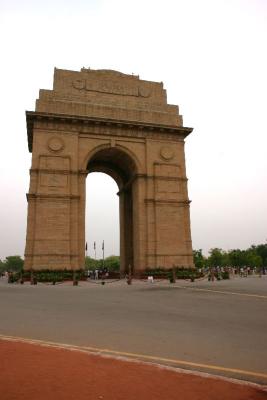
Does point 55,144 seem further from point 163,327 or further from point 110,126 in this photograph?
point 163,327

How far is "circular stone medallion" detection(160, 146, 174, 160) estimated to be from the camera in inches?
1459

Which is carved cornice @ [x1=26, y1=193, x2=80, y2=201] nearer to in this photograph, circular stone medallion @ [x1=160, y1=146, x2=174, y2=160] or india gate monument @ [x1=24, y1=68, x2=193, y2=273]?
india gate monument @ [x1=24, y1=68, x2=193, y2=273]

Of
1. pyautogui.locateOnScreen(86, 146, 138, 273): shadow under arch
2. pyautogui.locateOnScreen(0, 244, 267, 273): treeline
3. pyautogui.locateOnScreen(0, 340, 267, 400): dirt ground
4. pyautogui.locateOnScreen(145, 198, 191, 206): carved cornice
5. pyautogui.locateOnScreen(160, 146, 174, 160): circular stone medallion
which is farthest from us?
pyautogui.locateOnScreen(0, 244, 267, 273): treeline

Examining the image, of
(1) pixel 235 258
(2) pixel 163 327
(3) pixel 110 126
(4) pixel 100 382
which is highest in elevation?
(3) pixel 110 126

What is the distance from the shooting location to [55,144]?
3450cm

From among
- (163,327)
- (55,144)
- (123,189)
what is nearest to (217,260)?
(123,189)

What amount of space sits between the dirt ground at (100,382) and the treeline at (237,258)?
9473 cm

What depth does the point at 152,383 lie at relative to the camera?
4.85 metres

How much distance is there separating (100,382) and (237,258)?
102383 mm

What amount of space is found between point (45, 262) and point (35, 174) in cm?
827

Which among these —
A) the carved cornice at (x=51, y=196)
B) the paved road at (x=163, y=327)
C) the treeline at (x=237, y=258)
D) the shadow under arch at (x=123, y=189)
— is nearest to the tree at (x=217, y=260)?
the treeline at (x=237, y=258)

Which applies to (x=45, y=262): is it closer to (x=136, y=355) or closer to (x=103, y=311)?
(x=103, y=311)

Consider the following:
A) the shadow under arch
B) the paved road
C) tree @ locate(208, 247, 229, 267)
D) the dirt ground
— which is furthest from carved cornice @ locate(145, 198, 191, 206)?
tree @ locate(208, 247, 229, 267)

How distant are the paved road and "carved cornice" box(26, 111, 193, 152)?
2372 cm
